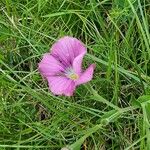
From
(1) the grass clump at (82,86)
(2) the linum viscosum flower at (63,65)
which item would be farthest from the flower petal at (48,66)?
(1) the grass clump at (82,86)

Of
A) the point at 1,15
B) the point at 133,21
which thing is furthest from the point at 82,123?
the point at 1,15

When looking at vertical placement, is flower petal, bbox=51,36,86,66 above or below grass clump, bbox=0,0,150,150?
above

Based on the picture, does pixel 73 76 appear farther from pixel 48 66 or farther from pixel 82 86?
pixel 82 86

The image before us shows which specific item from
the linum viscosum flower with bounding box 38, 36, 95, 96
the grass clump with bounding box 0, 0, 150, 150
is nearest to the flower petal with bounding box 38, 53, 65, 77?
the linum viscosum flower with bounding box 38, 36, 95, 96

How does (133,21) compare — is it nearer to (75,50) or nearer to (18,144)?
(75,50)

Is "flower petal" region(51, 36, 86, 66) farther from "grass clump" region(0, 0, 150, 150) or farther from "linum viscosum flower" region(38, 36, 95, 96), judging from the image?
"grass clump" region(0, 0, 150, 150)

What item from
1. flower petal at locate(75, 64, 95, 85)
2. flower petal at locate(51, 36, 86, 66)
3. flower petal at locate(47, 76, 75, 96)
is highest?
flower petal at locate(51, 36, 86, 66)

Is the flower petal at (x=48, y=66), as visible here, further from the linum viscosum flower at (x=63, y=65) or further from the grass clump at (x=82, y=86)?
the grass clump at (x=82, y=86)
